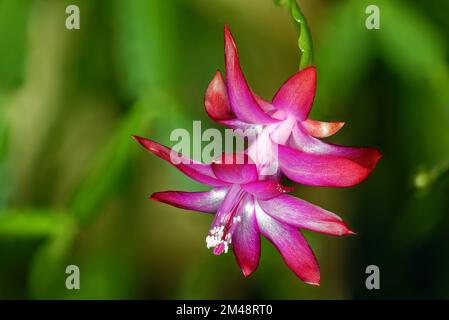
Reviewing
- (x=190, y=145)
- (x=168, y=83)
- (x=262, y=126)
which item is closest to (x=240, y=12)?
(x=168, y=83)

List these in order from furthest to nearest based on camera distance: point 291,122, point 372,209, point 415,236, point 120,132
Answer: point 372,209 < point 415,236 < point 120,132 < point 291,122

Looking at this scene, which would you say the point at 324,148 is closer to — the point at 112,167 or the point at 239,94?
the point at 239,94

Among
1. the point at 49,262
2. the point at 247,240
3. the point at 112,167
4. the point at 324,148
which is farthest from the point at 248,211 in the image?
the point at 49,262

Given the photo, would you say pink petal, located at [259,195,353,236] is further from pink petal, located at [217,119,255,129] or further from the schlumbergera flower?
pink petal, located at [217,119,255,129]

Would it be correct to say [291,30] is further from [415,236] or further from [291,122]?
[291,122]

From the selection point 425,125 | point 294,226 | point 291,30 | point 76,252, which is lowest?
point 76,252

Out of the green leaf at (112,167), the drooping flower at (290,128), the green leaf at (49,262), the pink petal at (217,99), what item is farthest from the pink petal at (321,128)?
the green leaf at (49,262)

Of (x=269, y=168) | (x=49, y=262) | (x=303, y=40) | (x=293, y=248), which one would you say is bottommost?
(x=49, y=262)
